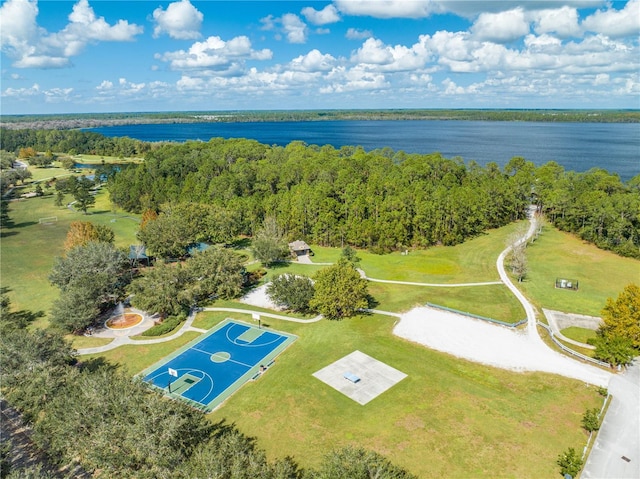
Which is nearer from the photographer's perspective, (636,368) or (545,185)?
(636,368)

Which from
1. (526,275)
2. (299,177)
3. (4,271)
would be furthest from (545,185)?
(4,271)

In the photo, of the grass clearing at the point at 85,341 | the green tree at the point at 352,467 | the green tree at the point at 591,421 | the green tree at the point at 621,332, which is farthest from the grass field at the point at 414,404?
the green tree at the point at 352,467

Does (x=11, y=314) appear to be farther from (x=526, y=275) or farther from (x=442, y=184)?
(x=442, y=184)

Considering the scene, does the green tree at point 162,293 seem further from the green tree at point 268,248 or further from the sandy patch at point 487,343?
the sandy patch at point 487,343

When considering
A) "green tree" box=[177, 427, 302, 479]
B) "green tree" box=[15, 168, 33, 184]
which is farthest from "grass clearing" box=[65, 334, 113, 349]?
"green tree" box=[15, 168, 33, 184]

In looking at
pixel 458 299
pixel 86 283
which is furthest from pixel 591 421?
pixel 86 283

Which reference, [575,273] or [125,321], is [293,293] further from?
[575,273]
